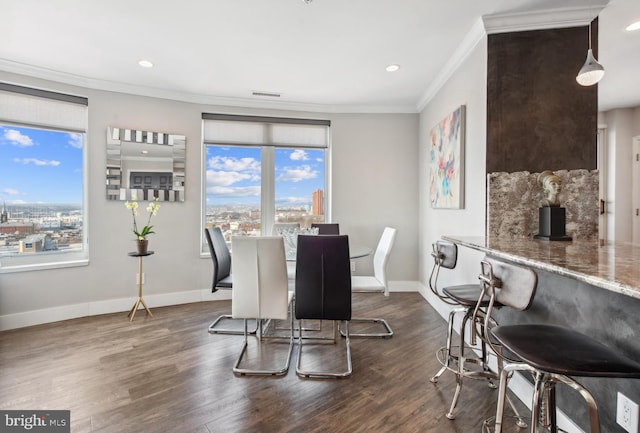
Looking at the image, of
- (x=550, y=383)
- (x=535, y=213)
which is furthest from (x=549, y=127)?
(x=550, y=383)

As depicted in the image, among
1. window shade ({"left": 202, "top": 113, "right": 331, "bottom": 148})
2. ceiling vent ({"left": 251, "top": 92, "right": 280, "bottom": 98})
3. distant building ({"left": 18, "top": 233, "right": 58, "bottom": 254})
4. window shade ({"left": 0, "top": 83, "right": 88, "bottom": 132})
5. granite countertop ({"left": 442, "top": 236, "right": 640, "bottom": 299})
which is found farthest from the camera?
window shade ({"left": 202, "top": 113, "right": 331, "bottom": 148})

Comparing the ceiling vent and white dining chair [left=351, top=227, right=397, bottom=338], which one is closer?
white dining chair [left=351, top=227, right=397, bottom=338]

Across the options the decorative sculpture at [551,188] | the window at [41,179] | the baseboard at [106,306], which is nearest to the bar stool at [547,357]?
the decorative sculpture at [551,188]

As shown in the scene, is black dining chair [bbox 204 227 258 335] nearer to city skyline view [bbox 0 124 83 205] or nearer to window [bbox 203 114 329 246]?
window [bbox 203 114 329 246]

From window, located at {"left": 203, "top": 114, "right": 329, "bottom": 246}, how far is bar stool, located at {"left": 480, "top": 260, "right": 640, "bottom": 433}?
3226 millimetres

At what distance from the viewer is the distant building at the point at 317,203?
174 inches

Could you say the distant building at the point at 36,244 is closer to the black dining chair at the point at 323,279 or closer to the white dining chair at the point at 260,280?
the white dining chair at the point at 260,280

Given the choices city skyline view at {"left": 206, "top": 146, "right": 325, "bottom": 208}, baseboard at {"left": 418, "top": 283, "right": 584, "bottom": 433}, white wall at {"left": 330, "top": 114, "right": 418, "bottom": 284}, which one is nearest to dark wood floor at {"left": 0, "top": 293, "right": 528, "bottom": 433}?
baseboard at {"left": 418, "top": 283, "right": 584, "bottom": 433}

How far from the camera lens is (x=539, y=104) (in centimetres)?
224

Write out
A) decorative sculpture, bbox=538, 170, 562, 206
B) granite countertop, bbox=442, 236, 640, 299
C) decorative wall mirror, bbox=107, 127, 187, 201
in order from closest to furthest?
granite countertop, bbox=442, 236, 640, 299 < decorative sculpture, bbox=538, 170, 562, 206 < decorative wall mirror, bbox=107, 127, 187, 201

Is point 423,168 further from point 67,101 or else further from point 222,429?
point 67,101

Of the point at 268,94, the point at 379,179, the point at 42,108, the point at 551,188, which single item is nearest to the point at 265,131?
the point at 268,94

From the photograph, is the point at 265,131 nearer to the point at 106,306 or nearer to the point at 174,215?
the point at 174,215

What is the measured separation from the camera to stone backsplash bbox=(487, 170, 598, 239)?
215 centimetres
